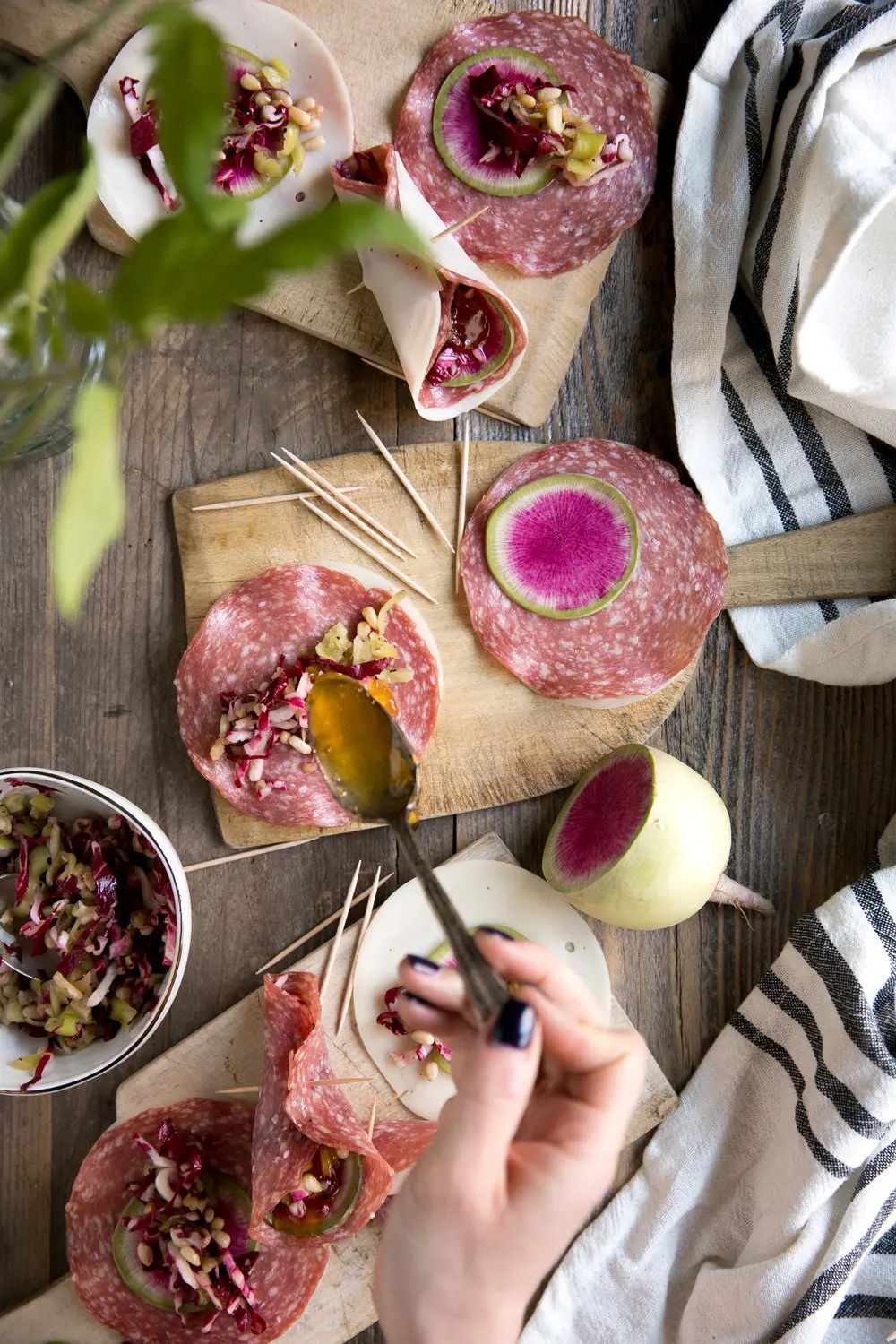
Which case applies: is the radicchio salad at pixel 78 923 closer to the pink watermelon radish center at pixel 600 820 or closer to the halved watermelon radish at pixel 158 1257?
the halved watermelon radish at pixel 158 1257

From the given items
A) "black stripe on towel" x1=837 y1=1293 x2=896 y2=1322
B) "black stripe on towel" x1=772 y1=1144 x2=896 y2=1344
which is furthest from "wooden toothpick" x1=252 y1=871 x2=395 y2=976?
"black stripe on towel" x1=837 y1=1293 x2=896 y2=1322

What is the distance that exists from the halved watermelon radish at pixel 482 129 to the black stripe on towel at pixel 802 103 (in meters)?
0.30

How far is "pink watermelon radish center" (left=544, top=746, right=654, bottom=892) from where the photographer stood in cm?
134

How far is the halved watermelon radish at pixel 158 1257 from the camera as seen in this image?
1.37 m

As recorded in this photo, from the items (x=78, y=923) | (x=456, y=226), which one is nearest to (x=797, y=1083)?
(x=78, y=923)

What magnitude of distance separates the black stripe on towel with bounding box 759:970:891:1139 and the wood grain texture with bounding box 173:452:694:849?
0.40m

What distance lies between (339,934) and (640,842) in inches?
16.7

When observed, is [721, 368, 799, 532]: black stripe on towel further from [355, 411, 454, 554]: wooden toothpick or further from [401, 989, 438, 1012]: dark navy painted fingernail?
[401, 989, 438, 1012]: dark navy painted fingernail

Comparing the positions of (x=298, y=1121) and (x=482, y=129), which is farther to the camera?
(x=482, y=129)

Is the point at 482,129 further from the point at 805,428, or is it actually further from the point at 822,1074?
the point at 822,1074

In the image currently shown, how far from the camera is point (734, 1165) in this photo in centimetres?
145

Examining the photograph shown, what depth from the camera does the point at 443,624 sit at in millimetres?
1450

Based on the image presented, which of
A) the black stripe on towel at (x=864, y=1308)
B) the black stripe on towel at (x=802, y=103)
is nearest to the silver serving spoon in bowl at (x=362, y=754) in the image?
the black stripe on towel at (x=802, y=103)

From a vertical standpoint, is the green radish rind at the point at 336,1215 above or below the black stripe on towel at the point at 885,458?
below
